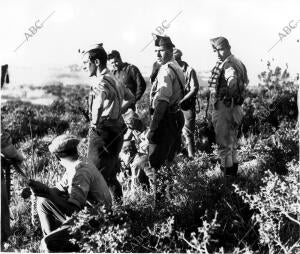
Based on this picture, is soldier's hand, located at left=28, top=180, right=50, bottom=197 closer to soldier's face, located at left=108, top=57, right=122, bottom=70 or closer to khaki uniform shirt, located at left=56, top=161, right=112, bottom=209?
khaki uniform shirt, located at left=56, top=161, right=112, bottom=209

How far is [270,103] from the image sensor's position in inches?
405

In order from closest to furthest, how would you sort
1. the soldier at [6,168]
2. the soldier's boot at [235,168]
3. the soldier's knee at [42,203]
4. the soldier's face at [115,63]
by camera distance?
the soldier's knee at [42,203] < the soldier at [6,168] < the soldier's boot at [235,168] < the soldier's face at [115,63]

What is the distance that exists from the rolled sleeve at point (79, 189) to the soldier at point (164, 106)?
58.2 inches

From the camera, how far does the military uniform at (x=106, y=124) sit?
19.8 ft

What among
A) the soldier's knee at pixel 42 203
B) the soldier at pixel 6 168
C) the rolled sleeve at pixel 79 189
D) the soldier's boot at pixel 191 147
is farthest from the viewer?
the soldier's boot at pixel 191 147

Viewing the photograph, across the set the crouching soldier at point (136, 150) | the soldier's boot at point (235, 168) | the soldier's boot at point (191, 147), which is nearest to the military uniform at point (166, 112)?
the crouching soldier at point (136, 150)

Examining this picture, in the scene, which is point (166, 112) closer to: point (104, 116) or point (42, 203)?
point (104, 116)

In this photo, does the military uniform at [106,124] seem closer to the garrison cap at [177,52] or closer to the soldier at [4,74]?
the soldier at [4,74]

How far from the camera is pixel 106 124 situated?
243 inches

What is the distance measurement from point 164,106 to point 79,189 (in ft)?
5.33

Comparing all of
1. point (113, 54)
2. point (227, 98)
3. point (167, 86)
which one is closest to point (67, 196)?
point (167, 86)

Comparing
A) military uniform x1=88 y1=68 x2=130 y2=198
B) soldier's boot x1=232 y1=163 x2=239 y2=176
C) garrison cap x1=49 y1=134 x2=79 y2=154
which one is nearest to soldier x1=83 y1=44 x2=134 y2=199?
military uniform x1=88 y1=68 x2=130 y2=198

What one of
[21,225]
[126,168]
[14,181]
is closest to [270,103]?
[126,168]

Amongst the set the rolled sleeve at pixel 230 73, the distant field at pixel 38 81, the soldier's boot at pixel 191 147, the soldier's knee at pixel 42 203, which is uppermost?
the distant field at pixel 38 81
